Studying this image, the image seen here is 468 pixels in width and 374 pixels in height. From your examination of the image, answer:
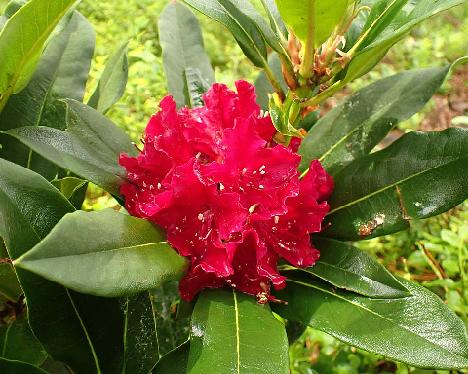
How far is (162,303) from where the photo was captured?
3.40 feet

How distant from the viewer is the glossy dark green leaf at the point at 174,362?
0.81 meters

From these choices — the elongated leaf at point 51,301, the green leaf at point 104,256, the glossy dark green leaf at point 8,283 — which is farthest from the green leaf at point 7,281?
the green leaf at point 104,256

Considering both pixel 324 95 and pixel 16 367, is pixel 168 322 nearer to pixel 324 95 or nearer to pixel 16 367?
pixel 16 367

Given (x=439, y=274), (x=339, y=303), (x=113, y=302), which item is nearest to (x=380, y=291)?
(x=339, y=303)

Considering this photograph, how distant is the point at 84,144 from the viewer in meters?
0.81

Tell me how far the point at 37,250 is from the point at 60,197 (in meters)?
0.19

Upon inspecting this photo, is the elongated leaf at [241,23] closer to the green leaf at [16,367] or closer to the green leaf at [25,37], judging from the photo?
the green leaf at [25,37]

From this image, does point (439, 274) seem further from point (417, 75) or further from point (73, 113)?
point (73, 113)

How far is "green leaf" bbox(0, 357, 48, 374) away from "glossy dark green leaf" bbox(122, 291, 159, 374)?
0.13 m

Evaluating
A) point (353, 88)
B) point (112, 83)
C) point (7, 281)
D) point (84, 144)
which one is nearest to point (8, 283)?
point (7, 281)

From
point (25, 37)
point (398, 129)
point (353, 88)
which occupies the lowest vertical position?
point (398, 129)

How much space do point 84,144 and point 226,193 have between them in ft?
0.73

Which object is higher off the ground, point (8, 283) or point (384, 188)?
point (8, 283)

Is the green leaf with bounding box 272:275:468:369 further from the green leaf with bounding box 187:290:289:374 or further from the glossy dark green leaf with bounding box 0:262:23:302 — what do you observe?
the glossy dark green leaf with bounding box 0:262:23:302
